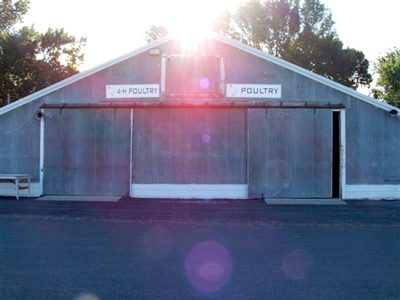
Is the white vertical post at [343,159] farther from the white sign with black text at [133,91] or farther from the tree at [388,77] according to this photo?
the tree at [388,77]

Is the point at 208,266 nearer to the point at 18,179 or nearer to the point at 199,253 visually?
the point at 199,253

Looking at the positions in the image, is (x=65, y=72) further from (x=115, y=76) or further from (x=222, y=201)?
(x=222, y=201)

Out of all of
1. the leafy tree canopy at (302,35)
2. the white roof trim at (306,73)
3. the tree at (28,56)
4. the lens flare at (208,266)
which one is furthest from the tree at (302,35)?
the lens flare at (208,266)

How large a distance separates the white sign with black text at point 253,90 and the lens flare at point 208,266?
7.09 metres

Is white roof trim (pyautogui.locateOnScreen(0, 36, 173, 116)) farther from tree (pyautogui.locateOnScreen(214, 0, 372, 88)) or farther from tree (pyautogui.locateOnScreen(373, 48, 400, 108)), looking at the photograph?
tree (pyautogui.locateOnScreen(373, 48, 400, 108))

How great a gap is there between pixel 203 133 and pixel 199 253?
717 cm

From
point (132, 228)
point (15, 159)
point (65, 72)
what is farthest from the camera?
point (65, 72)

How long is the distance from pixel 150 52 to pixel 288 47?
2694 centimetres

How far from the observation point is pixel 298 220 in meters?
9.47

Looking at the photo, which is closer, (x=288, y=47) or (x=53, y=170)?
(x=53, y=170)

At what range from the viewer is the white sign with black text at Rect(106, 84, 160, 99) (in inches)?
524

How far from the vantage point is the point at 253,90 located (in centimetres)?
1321

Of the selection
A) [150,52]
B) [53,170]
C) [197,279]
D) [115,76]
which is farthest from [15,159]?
[197,279]

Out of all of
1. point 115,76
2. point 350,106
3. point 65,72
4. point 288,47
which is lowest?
point 350,106
